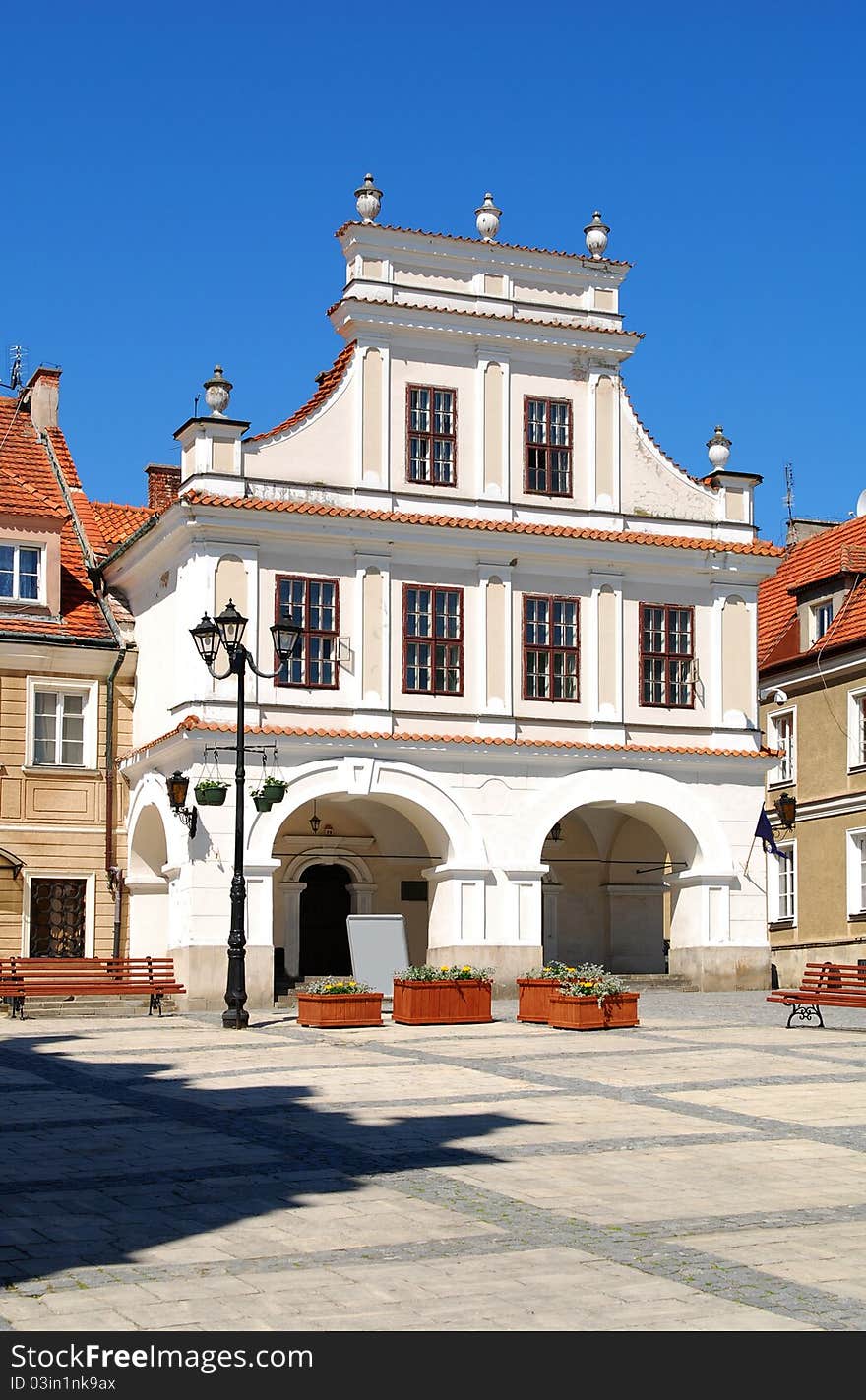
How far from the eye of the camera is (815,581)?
43594mm

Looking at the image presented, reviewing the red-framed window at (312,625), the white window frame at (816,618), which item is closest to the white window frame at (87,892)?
the red-framed window at (312,625)

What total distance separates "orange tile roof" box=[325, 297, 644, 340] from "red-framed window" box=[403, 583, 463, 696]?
5217mm

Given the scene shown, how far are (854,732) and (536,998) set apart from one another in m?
18.9

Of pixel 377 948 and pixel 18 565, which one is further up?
pixel 18 565

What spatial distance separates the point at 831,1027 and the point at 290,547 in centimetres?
1279

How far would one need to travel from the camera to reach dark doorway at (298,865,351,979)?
35.0 meters

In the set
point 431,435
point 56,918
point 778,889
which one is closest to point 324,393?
point 431,435

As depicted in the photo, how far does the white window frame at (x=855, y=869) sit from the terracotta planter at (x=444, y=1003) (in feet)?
58.9

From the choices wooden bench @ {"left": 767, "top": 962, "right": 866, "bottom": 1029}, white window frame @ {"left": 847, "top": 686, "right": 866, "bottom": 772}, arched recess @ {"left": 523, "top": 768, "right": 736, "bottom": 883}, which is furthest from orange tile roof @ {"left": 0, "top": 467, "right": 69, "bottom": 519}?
white window frame @ {"left": 847, "top": 686, "right": 866, "bottom": 772}

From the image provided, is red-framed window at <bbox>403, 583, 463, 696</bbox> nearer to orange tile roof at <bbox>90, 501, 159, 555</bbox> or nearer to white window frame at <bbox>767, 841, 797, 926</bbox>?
orange tile roof at <bbox>90, 501, 159, 555</bbox>

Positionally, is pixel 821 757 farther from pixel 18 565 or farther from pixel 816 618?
pixel 18 565

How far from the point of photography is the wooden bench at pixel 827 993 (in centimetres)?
2419
